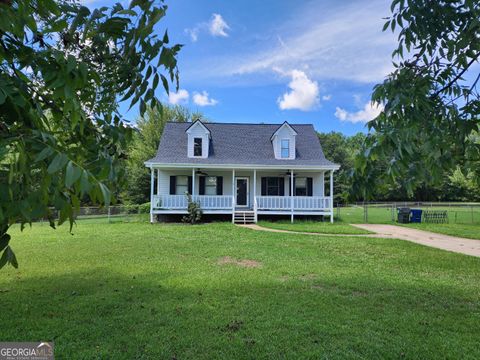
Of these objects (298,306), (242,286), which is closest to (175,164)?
(242,286)

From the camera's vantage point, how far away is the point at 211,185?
20062 millimetres

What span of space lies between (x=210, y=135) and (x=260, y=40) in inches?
335

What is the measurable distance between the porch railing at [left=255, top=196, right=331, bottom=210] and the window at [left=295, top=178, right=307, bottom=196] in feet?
5.61

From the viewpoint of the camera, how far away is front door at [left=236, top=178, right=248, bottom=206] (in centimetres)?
2048

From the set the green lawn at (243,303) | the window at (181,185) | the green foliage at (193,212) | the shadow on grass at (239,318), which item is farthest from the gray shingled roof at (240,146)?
the shadow on grass at (239,318)

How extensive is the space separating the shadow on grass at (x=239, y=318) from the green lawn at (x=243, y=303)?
0.05 ft

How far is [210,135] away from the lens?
21453 millimetres

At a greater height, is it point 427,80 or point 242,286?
point 427,80

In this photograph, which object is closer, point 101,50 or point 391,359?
point 101,50

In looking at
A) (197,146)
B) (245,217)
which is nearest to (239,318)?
(245,217)

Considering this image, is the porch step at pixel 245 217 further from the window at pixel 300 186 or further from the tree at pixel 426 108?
the tree at pixel 426 108

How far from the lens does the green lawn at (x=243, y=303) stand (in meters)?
3.71

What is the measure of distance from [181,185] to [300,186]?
7.11m

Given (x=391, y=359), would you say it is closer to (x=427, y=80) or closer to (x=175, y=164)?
(x=427, y=80)
